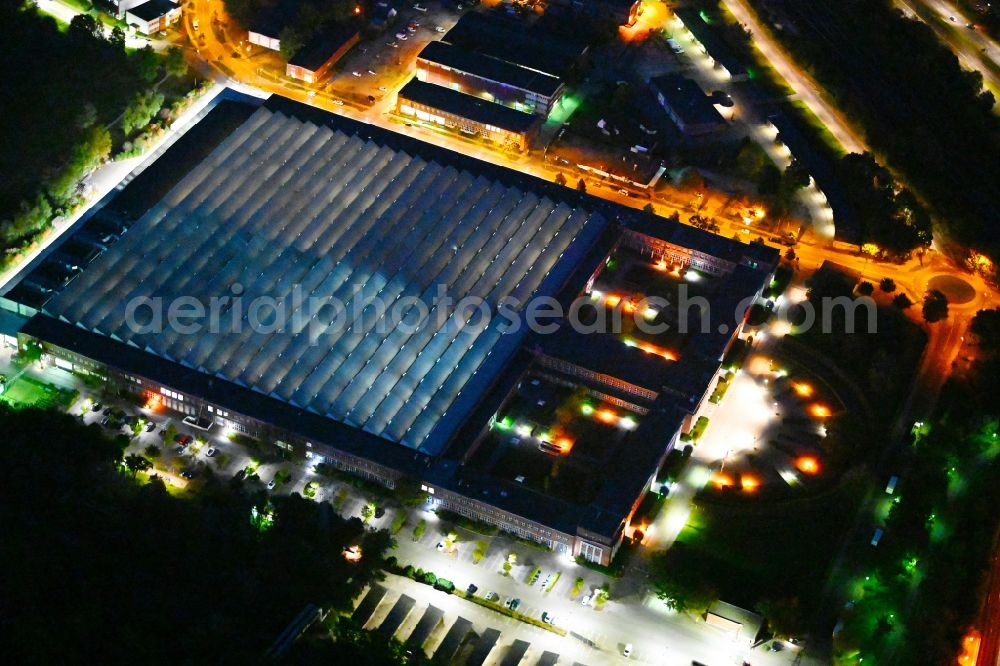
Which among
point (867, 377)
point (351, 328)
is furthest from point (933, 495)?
point (351, 328)

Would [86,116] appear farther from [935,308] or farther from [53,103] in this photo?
[935,308]

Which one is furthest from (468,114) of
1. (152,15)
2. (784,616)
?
(784,616)

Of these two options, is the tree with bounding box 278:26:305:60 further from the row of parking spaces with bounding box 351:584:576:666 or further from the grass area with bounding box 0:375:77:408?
the row of parking spaces with bounding box 351:584:576:666

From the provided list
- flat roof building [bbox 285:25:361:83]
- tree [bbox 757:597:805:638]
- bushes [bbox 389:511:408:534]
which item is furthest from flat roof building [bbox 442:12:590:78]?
tree [bbox 757:597:805:638]

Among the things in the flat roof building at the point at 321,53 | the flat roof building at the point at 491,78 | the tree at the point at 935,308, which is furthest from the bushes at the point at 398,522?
the flat roof building at the point at 321,53

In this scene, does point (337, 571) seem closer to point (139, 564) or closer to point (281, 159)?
point (139, 564)
